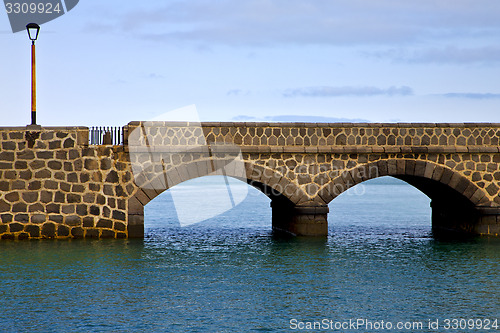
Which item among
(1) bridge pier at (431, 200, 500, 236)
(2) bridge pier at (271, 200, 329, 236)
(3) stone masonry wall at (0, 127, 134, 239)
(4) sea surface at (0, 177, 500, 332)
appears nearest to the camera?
(4) sea surface at (0, 177, 500, 332)

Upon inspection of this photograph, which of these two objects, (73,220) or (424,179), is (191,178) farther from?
(424,179)

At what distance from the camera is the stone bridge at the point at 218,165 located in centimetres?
1995

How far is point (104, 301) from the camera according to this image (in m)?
12.8

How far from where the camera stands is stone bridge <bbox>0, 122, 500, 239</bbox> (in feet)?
65.5

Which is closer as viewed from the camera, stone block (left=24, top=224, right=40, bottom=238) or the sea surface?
the sea surface

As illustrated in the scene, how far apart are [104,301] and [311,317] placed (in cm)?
392

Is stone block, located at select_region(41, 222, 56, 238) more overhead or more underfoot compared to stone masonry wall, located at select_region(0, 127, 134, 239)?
more underfoot

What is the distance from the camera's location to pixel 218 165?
66.5ft

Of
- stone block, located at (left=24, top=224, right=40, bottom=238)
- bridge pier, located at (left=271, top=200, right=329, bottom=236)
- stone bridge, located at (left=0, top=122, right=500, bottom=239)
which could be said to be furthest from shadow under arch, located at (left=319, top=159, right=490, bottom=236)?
stone block, located at (left=24, top=224, right=40, bottom=238)

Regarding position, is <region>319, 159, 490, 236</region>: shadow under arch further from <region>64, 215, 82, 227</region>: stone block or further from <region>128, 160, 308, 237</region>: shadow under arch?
<region>64, 215, 82, 227</region>: stone block

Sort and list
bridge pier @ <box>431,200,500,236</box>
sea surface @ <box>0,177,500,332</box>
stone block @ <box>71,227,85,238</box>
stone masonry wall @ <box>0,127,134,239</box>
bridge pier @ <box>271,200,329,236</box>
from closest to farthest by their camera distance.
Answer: sea surface @ <box>0,177,500,332</box> → stone masonry wall @ <box>0,127,134,239</box> → stone block @ <box>71,227,85,238</box> → bridge pier @ <box>271,200,329,236</box> → bridge pier @ <box>431,200,500,236</box>

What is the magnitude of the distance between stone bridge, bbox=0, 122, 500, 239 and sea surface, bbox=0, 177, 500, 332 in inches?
36.7

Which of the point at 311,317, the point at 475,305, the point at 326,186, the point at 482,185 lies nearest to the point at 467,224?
the point at 482,185

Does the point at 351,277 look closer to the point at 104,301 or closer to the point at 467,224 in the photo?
the point at 104,301
